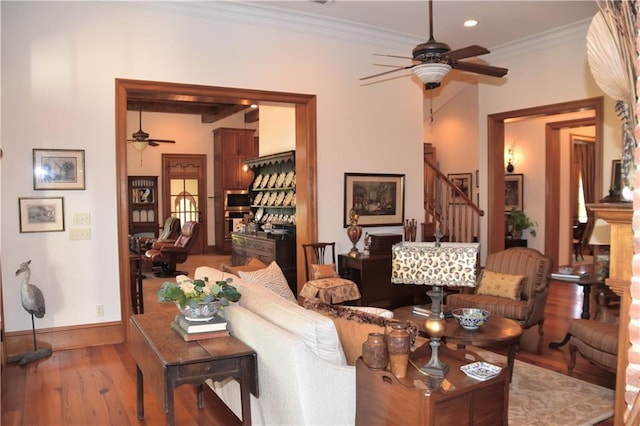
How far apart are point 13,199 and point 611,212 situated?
190 inches

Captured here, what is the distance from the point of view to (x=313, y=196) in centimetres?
Answer: 604

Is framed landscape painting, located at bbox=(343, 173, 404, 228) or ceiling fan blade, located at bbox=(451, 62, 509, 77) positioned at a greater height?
ceiling fan blade, located at bbox=(451, 62, 509, 77)

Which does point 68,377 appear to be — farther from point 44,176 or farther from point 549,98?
point 549,98

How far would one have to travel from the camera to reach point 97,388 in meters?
3.82

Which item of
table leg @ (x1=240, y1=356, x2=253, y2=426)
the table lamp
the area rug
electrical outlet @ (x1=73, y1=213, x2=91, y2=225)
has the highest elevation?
electrical outlet @ (x1=73, y1=213, x2=91, y2=225)

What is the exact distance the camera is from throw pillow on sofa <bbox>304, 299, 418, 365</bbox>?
2572 millimetres

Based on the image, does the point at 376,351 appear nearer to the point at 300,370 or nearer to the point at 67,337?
the point at 300,370

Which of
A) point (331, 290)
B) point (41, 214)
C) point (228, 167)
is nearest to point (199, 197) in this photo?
point (228, 167)

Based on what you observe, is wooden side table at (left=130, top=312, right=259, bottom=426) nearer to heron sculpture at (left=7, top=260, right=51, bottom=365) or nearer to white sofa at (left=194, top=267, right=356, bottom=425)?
white sofa at (left=194, top=267, right=356, bottom=425)

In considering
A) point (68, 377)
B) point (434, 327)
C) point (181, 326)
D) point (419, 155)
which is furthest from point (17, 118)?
point (419, 155)

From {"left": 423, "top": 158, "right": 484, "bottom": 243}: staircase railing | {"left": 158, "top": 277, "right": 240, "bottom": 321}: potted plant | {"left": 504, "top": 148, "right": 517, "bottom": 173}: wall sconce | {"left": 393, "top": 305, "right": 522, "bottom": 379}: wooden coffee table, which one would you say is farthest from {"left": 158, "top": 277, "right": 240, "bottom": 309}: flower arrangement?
{"left": 504, "top": 148, "right": 517, "bottom": 173}: wall sconce

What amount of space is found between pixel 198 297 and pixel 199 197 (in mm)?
9703

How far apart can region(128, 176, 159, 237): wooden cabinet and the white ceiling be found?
7.33m

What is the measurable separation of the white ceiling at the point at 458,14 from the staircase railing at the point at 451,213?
2.09 meters
